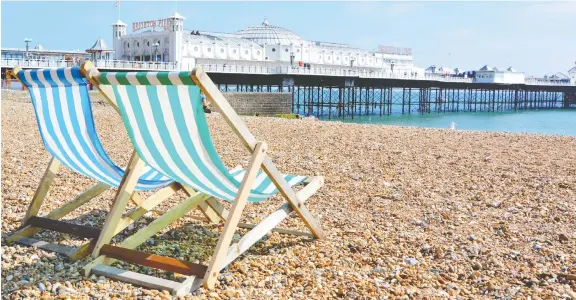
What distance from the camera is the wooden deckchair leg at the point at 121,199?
2.47 metres

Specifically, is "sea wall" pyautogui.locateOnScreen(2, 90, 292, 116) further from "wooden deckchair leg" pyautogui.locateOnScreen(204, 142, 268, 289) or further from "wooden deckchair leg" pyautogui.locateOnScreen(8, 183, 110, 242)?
"wooden deckchair leg" pyautogui.locateOnScreen(204, 142, 268, 289)

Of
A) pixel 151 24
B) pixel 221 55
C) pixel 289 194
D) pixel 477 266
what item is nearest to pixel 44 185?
pixel 289 194

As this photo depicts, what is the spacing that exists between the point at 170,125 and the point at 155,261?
54 centimetres

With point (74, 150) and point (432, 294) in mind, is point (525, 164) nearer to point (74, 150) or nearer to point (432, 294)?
point (432, 294)

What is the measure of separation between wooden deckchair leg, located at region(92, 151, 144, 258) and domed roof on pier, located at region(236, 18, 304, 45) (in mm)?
45745

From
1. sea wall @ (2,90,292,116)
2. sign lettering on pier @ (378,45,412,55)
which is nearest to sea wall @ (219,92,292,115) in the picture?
sea wall @ (2,90,292,116)

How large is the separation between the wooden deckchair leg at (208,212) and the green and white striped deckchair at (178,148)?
1.87ft

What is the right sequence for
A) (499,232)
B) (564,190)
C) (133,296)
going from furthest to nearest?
(564,190), (499,232), (133,296)

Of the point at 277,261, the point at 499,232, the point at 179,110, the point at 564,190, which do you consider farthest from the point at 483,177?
the point at 179,110

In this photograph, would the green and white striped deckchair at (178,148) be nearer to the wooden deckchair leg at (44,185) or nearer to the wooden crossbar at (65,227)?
the wooden crossbar at (65,227)

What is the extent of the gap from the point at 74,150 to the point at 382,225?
163cm

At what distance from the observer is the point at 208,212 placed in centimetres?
313

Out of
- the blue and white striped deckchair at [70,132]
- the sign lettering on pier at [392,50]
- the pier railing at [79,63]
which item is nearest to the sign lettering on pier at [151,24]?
the pier railing at [79,63]

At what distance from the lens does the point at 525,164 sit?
5.62m
